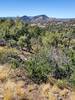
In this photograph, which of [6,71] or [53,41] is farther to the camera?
[53,41]

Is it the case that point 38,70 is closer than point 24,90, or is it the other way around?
point 24,90

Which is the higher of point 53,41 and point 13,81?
point 13,81

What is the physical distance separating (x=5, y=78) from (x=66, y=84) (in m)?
3.60

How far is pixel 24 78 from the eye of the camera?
13773 millimetres

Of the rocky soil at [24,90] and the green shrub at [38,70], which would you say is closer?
the rocky soil at [24,90]

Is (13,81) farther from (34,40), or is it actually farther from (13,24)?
(13,24)

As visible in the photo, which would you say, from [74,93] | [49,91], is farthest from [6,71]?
[74,93]

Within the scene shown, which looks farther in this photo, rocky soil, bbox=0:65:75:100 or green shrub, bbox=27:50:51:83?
green shrub, bbox=27:50:51:83

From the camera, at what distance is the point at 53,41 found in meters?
47.0

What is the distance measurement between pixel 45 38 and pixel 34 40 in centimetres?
224

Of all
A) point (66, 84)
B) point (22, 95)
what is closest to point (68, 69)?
point (66, 84)

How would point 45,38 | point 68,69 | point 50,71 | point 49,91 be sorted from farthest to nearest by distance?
point 45,38
point 68,69
point 50,71
point 49,91

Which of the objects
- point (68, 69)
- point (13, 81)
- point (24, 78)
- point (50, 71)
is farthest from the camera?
point (68, 69)

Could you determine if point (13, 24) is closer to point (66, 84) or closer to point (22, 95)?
point (66, 84)
